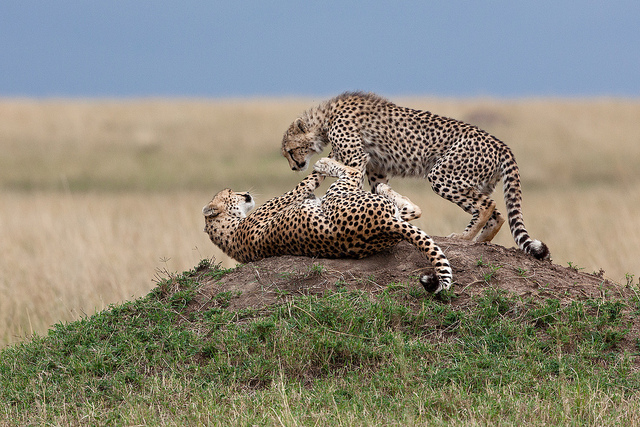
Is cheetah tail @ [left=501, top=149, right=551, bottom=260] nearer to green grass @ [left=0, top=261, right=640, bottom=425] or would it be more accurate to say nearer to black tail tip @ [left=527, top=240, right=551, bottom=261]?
black tail tip @ [left=527, top=240, right=551, bottom=261]

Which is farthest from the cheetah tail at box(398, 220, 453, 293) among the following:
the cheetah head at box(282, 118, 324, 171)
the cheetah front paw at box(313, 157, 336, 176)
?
the cheetah head at box(282, 118, 324, 171)

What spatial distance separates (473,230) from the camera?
5938mm

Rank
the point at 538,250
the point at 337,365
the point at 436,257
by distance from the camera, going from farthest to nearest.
→ 1. the point at 538,250
2. the point at 436,257
3. the point at 337,365

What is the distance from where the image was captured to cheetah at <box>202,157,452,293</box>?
4.98 meters

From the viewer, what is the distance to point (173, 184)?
1830cm

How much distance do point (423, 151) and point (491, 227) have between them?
0.81 meters

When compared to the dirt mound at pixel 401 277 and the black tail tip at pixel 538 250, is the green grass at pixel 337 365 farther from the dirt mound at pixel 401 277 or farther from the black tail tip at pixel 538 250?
the black tail tip at pixel 538 250

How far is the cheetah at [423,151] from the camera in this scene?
19.6ft

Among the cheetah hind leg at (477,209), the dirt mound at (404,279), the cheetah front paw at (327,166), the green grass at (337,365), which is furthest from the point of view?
the cheetah front paw at (327,166)

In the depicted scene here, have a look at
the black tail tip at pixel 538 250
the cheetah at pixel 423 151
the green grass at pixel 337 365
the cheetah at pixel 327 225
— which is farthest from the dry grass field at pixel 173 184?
the black tail tip at pixel 538 250

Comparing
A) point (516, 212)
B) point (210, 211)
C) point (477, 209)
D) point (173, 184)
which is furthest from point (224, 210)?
point (173, 184)

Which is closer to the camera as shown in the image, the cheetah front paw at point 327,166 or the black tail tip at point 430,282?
the black tail tip at point 430,282

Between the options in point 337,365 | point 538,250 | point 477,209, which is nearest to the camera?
point 337,365

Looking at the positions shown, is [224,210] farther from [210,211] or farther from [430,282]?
[430,282]
